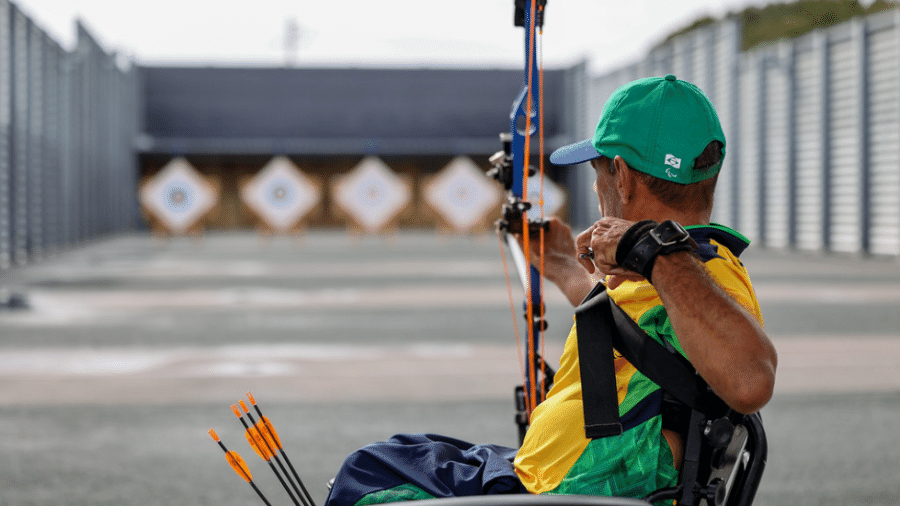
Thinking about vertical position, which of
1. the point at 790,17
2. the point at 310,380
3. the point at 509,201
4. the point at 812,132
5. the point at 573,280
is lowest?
the point at 310,380

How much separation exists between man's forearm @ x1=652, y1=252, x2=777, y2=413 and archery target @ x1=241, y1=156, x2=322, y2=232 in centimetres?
3538

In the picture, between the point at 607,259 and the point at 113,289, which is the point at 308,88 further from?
the point at 607,259

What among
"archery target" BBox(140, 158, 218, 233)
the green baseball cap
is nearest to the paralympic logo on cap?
the green baseball cap

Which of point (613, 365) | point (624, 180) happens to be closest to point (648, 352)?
point (613, 365)

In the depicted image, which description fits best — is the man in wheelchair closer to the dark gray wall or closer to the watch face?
the watch face

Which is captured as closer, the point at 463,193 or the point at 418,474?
the point at 418,474

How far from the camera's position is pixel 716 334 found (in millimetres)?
1511

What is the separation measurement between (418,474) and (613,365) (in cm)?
43

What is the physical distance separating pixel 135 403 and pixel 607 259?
16.7ft

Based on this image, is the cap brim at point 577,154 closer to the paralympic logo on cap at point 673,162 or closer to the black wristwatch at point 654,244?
the paralympic logo on cap at point 673,162

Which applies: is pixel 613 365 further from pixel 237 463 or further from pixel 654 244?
pixel 237 463

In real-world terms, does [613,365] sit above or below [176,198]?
below

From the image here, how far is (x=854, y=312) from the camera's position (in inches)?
423

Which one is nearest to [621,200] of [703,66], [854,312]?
[854,312]
